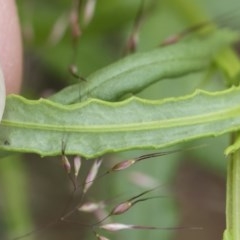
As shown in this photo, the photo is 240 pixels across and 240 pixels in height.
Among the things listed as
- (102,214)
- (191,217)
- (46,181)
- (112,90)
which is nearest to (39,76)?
(46,181)

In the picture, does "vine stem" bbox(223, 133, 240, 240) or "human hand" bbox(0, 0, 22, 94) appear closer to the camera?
"vine stem" bbox(223, 133, 240, 240)

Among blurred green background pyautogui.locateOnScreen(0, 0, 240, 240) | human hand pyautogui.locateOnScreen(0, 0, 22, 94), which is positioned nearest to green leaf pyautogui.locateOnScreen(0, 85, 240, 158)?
human hand pyautogui.locateOnScreen(0, 0, 22, 94)

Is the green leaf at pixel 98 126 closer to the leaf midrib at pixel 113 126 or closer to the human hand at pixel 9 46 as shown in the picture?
the leaf midrib at pixel 113 126

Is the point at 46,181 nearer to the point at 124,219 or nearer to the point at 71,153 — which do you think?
the point at 124,219

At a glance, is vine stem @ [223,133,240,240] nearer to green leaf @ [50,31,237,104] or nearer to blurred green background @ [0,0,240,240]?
green leaf @ [50,31,237,104]

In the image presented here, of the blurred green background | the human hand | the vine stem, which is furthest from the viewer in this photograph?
the blurred green background

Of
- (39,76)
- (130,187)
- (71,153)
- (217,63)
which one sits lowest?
(71,153)
